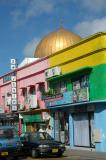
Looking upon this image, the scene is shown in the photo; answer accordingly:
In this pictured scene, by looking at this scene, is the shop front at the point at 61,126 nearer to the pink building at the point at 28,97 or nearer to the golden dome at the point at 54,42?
the pink building at the point at 28,97

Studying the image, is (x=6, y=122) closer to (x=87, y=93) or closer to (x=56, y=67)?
(x=56, y=67)

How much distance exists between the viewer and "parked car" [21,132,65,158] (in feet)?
86.5

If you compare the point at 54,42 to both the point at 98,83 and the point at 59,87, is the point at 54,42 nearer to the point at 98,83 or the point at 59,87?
the point at 59,87

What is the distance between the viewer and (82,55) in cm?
3203

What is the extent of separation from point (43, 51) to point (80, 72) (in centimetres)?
1657

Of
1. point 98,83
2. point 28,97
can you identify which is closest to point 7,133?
point 98,83

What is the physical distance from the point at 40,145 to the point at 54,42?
2264 centimetres

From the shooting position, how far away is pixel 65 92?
3388 centimetres

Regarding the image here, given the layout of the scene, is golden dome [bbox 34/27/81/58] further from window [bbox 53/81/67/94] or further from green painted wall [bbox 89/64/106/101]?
green painted wall [bbox 89/64/106/101]

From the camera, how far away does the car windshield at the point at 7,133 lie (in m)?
25.6

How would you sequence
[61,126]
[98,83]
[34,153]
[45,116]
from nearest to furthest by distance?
[34,153]
[98,83]
[61,126]
[45,116]

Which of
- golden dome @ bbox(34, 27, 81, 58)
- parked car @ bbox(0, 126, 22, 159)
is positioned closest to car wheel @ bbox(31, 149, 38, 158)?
parked car @ bbox(0, 126, 22, 159)

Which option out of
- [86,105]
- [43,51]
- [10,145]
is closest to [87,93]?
[86,105]

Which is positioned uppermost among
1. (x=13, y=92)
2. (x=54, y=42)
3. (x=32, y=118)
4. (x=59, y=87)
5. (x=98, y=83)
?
(x=54, y=42)
